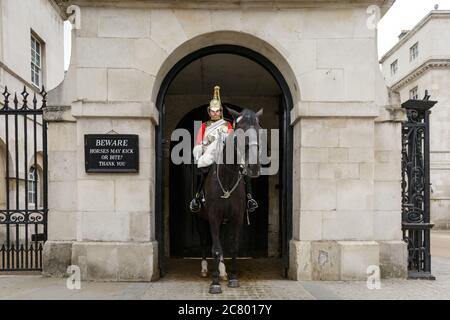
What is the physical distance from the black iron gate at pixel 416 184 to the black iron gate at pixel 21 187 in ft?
20.7

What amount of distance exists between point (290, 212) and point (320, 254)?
3.08 feet

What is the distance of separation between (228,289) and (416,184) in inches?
149

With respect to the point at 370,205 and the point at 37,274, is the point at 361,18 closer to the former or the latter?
the point at 370,205

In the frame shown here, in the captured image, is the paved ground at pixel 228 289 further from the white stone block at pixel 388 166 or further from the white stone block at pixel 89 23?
the white stone block at pixel 89 23

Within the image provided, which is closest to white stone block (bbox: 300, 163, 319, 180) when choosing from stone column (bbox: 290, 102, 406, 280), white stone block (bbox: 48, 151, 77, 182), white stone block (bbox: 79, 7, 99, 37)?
stone column (bbox: 290, 102, 406, 280)

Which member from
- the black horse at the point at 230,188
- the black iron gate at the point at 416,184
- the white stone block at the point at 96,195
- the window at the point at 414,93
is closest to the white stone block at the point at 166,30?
the black horse at the point at 230,188

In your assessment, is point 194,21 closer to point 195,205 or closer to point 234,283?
point 195,205

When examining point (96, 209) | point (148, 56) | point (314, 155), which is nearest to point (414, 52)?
point (314, 155)

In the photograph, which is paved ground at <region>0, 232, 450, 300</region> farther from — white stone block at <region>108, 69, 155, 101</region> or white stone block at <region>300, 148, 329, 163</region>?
white stone block at <region>108, 69, 155, 101</region>

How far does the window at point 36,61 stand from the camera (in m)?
15.9

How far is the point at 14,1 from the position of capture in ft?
45.7

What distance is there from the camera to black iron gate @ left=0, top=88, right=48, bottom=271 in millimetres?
6988

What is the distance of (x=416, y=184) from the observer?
7.20m

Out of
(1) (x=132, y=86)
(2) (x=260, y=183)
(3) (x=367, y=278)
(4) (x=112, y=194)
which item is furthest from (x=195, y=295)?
(2) (x=260, y=183)
